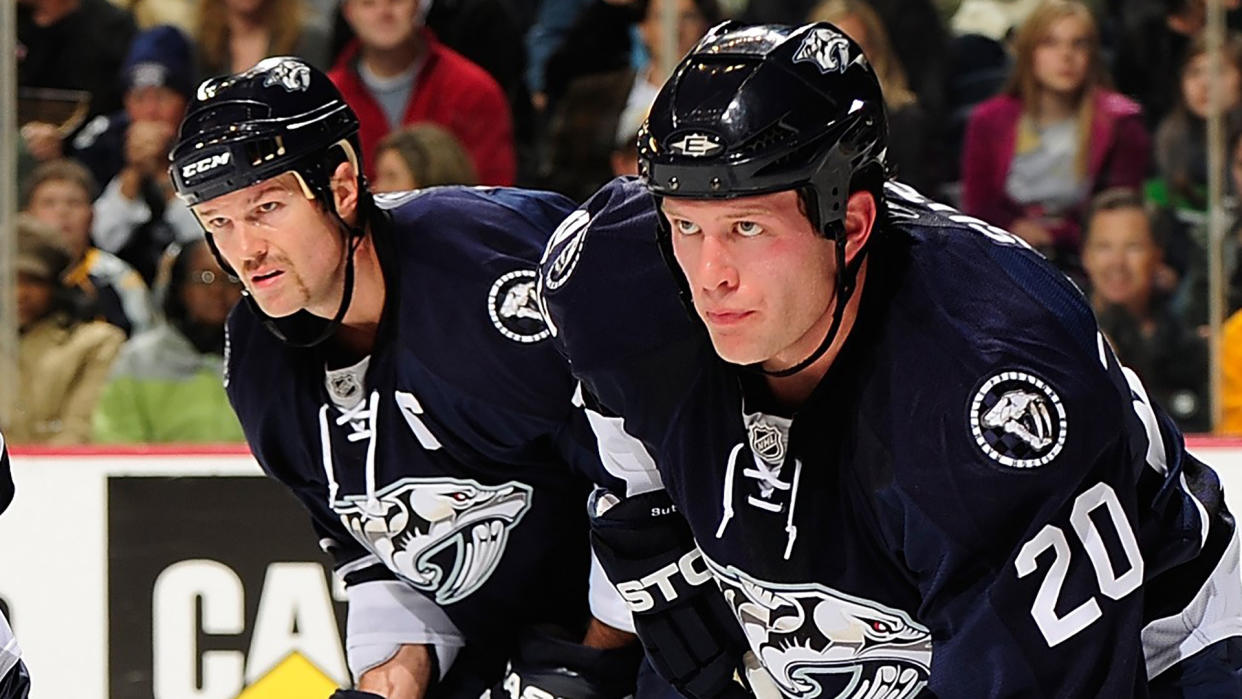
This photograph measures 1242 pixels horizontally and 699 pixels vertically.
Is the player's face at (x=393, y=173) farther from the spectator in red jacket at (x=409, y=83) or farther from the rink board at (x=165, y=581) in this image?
the rink board at (x=165, y=581)

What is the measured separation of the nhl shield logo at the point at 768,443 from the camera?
1.85 metres

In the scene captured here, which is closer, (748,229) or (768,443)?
(748,229)

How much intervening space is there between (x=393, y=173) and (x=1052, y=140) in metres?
1.35

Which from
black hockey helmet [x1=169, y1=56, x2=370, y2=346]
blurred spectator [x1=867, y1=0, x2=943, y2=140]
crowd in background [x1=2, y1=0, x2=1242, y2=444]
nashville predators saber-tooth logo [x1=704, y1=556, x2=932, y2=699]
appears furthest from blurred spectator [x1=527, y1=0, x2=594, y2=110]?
nashville predators saber-tooth logo [x1=704, y1=556, x2=932, y2=699]

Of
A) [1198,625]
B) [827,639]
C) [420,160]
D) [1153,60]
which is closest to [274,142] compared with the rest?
[827,639]

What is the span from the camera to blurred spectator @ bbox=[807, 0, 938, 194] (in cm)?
386

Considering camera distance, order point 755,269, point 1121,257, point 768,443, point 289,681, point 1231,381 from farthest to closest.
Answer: point 1121,257
point 1231,381
point 289,681
point 768,443
point 755,269

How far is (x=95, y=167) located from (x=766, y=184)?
8.97 ft

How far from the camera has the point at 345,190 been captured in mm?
2436

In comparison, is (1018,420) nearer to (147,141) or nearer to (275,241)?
(275,241)

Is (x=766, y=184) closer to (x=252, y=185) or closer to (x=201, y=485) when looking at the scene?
(x=252, y=185)

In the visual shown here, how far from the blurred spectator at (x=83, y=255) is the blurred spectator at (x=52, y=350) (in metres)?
0.03

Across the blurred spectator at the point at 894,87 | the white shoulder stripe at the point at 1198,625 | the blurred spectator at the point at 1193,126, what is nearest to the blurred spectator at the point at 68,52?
the blurred spectator at the point at 894,87

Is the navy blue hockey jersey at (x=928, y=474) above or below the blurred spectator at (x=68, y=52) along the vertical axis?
above
